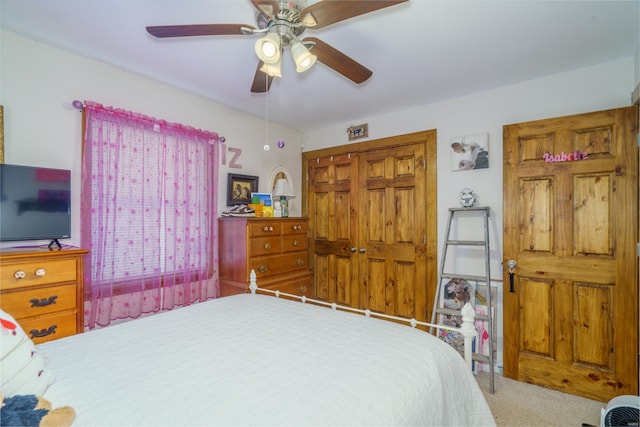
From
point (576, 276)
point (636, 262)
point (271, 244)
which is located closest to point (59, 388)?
point (271, 244)

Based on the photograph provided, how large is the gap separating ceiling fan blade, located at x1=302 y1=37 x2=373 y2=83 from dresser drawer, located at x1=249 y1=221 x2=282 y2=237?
1636 mm

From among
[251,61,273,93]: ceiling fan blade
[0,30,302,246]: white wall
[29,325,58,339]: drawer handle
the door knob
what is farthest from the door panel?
[29,325,58,339]: drawer handle

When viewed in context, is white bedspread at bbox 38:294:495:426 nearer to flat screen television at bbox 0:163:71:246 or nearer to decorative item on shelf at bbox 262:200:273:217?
flat screen television at bbox 0:163:71:246

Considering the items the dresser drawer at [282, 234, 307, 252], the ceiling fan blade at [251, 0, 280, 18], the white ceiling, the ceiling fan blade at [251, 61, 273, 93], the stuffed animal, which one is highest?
the white ceiling

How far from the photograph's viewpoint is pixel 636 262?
82.5 inches

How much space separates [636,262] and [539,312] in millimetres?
709

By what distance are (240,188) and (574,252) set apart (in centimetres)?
302

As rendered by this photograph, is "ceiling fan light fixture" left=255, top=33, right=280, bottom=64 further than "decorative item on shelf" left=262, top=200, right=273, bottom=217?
No

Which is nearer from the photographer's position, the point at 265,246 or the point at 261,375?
the point at 261,375

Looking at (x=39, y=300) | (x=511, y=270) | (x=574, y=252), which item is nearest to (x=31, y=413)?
(x=39, y=300)

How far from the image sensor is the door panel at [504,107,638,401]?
2.13 metres

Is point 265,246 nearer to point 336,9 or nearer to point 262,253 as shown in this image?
point 262,253

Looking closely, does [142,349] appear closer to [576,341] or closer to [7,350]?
[7,350]

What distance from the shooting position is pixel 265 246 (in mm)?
3010
